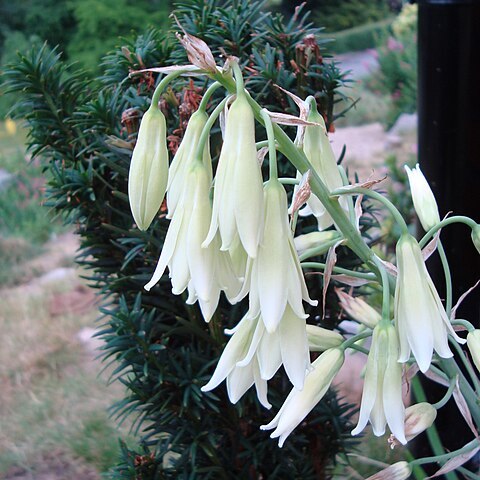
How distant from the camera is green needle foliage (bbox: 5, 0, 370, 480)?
1.30 meters

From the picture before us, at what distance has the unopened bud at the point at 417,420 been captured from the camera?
3.14 ft

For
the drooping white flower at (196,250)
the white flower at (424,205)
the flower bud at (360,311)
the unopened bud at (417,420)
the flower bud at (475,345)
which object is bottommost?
the unopened bud at (417,420)

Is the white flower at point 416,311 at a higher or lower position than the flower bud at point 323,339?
higher

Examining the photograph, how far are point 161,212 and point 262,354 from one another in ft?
1.86

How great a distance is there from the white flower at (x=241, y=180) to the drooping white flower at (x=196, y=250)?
45mm

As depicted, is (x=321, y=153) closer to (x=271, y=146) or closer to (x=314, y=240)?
(x=314, y=240)

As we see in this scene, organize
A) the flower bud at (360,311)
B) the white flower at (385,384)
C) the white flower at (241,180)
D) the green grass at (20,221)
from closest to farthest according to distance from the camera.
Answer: the white flower at (241,180) → the white flower at (385,384) → the flower bud at (360,311) → the green grass at (20,221)

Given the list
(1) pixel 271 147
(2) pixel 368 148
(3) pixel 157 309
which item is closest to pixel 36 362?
(3) pixel 157 309

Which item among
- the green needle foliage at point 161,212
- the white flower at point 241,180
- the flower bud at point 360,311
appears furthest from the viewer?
the green needle foliage at point 161,212

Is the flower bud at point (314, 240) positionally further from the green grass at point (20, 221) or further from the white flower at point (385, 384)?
the green grass at point (20, 221)

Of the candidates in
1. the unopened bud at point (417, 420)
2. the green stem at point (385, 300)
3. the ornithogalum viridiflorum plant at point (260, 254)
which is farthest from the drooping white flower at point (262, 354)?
the unopened bud at point (417, 420)

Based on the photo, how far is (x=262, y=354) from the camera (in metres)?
0.82

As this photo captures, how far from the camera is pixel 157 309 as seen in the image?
138 cm

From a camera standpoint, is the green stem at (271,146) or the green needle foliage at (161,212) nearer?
the green stem at (271,146)
